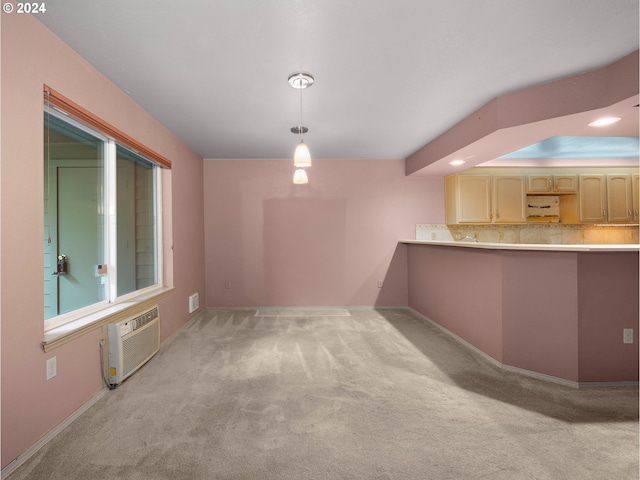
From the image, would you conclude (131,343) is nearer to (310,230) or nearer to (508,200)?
(310,230)

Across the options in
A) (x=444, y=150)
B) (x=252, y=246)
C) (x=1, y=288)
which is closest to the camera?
(x=1, y=288)

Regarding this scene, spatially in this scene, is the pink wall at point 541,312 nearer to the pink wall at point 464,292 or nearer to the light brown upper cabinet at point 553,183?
the pink wall at point 464,292

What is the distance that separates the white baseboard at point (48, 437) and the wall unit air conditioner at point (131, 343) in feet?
0.60

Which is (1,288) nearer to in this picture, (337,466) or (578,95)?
(337,466)

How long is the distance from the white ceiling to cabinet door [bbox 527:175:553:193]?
108 inches

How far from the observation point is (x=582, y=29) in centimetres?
197

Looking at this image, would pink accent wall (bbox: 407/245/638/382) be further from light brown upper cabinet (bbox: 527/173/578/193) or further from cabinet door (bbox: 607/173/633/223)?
cabinet door (bbox: 607/173/633/223)

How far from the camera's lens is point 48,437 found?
188 cm

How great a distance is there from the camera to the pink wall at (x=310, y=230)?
5172 mm

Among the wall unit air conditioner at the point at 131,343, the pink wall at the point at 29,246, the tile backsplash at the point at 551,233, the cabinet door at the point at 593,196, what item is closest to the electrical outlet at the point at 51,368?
the pink wall at the point at 29,246

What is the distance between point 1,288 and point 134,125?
1959 mm

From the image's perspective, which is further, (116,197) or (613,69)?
(116,197)

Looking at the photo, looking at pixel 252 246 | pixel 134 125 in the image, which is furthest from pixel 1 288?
pixel 252 246

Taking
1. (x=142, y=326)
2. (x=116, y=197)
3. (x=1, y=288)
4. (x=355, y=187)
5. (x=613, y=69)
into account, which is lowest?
(x=142, y=326)
